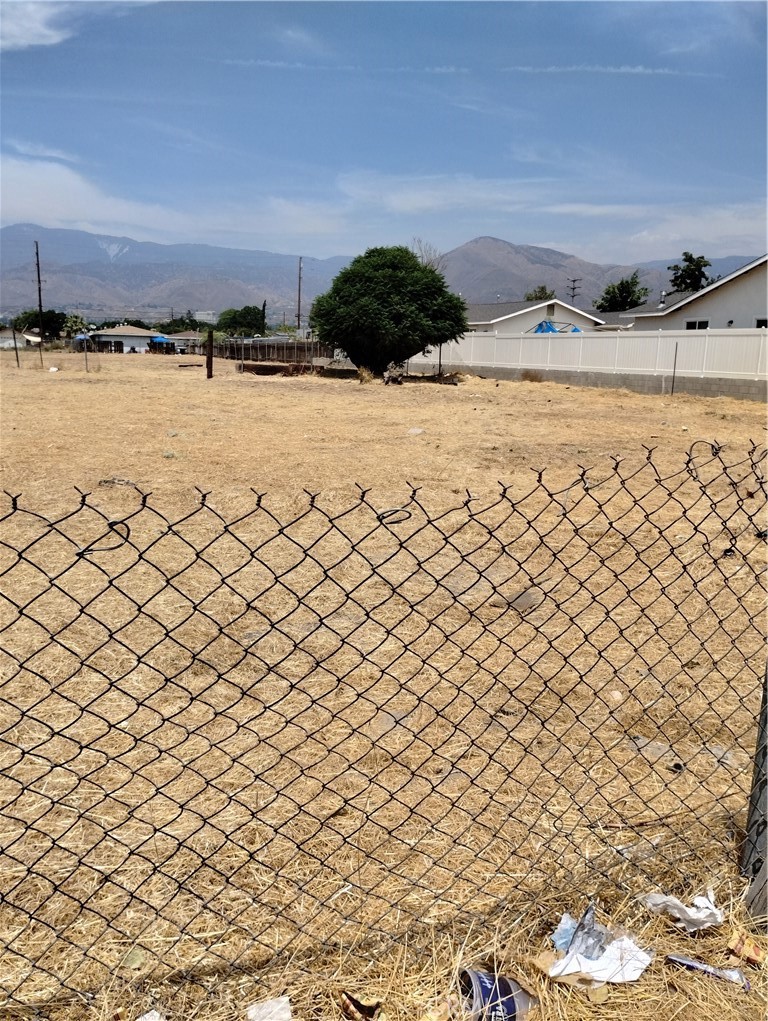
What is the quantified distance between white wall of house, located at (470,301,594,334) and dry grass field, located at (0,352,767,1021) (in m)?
35.5

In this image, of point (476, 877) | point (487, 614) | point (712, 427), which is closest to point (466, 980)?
point (476, 877)

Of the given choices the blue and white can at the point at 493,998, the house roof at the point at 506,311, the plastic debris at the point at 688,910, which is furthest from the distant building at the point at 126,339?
the blue and white can at the point at 493,998

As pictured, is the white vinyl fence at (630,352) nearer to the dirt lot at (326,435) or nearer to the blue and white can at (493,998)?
the dirt lot at (326,435)

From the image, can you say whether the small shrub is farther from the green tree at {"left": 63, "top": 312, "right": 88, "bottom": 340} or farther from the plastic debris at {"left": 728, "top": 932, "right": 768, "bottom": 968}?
the green tree at {"left": 63, "top": 312, "right": 88, "bottom": 340}

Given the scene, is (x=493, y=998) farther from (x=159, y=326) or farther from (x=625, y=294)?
(x=159, y=326)

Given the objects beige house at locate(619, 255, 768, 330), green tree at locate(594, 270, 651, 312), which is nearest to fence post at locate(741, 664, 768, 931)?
beige house at locate(619, 255, 768, 330)

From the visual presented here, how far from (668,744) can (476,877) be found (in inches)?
45.8

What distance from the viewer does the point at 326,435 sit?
10633mm

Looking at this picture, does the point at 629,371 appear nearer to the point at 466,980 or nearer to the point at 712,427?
the point at 712,427

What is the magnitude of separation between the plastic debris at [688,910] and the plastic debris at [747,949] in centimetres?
5

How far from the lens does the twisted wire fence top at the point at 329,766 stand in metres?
2.00

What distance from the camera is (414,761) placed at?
2.87 m

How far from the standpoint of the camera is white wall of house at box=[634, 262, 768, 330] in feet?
80.5

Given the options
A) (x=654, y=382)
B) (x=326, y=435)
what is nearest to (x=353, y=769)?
Answer: (x=326, y=435)
